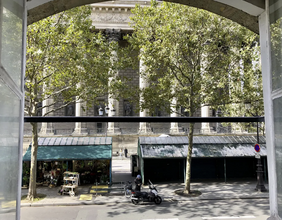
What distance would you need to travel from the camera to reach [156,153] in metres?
17.1

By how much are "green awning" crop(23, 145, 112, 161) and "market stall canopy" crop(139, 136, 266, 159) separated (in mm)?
2506

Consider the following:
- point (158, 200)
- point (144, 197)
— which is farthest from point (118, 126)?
point (144, 197)

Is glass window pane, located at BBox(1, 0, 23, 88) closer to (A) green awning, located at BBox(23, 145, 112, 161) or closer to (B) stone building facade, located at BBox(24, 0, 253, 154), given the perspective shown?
(A) green awning, located at BBox(23, 145, 112, 161)

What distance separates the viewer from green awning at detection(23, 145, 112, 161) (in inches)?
629

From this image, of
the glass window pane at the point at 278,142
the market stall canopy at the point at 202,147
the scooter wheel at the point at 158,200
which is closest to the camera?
the glass window pane at the point at 278,142

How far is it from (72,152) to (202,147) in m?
8.63

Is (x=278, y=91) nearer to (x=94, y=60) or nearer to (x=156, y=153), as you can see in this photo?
(x=94, y=60)

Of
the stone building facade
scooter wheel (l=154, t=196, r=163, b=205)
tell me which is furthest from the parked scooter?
the stone building facade

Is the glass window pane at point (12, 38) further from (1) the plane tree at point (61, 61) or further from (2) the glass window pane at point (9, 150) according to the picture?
(1) the plane tree at point (61, 61)

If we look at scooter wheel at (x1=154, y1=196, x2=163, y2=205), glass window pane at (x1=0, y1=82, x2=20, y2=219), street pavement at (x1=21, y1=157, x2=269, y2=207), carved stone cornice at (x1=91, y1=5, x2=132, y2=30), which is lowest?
street pavement at (x1=21, y1=157, x2=269, y2=207)

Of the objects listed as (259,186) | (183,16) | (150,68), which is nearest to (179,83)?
(150,68)

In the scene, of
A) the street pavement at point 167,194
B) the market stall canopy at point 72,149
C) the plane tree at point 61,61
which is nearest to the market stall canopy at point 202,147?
the street pavement at point 167,194

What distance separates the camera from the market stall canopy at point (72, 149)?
16.0m

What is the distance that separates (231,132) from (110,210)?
1076 inches
